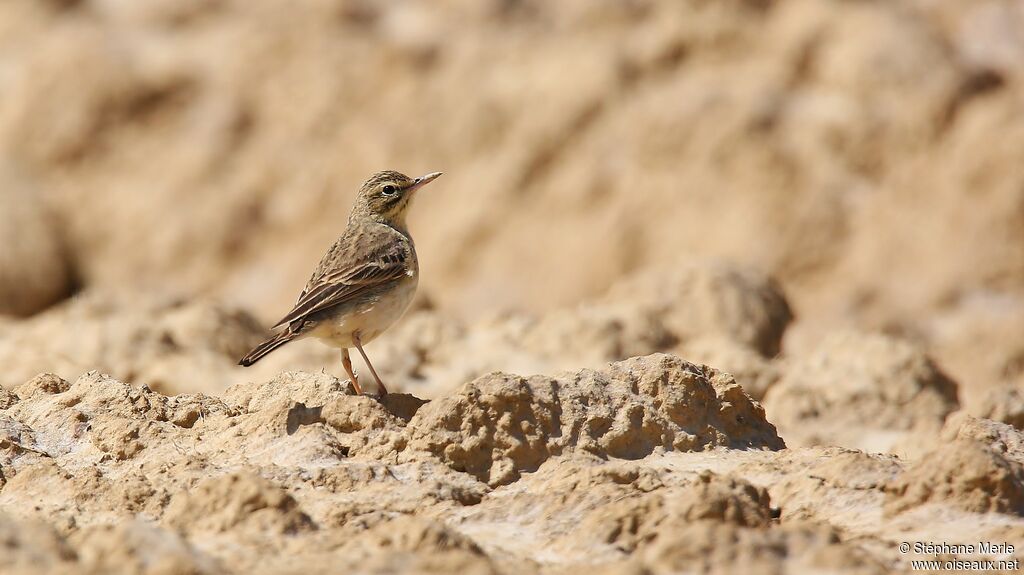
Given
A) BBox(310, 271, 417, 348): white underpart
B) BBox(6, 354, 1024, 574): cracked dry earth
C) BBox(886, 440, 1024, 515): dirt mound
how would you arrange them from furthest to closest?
BBox(310, 271, 417, 348): white underpart → BBox(886, 440, 1024, 515): dirt mound → BBox(6, 354, 1024, 574): cracked dry earth

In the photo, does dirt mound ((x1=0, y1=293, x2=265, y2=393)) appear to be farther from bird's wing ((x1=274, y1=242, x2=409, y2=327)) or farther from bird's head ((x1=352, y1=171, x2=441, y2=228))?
bird's wing ((x1=274, y1=242, x2=409, y2=327))

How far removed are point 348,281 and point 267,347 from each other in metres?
0.71

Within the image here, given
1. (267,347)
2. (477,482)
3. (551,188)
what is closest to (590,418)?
(477,482)

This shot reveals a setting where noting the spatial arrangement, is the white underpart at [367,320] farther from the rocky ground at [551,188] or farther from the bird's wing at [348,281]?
the rocky ground at [551,188]

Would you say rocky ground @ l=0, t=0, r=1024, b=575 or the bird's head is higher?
rocky ground @ l=0, t=0, r=1024, b=575

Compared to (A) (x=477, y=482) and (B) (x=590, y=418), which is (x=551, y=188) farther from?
(A) (x=477, y=482)

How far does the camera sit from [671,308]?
11.2 m

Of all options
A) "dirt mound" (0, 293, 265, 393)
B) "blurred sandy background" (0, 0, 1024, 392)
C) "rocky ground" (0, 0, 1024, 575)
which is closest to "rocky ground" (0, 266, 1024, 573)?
"rocky ground" (0, 0, 1024, 575)

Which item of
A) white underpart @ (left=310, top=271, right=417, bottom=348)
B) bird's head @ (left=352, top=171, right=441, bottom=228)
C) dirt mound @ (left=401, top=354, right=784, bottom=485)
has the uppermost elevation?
bird's head @ (left=352, top=171, right=441, bottom=228)

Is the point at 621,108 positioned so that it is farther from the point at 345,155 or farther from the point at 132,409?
the point at 132,409

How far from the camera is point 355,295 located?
708 centimetres

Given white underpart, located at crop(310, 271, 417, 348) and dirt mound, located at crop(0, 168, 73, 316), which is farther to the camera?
dirt mound, located at crop(0, 168, 73, 316)

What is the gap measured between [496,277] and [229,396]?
9.59 metres

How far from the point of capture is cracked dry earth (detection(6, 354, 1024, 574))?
429 cm
